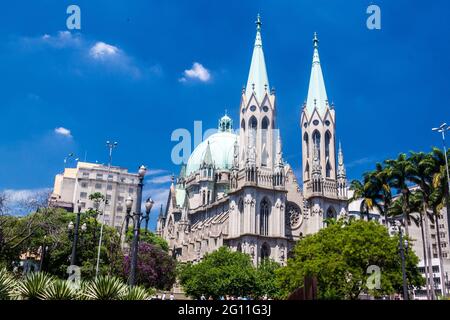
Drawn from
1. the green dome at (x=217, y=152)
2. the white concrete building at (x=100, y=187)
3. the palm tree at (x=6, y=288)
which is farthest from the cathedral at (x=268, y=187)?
the palm tree at (x=6, y=288)

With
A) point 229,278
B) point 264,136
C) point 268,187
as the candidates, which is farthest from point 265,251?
point 264,136

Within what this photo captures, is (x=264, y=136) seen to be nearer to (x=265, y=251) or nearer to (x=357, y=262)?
(x=265, y=251)

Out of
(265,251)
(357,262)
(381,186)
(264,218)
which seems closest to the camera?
(357,262)

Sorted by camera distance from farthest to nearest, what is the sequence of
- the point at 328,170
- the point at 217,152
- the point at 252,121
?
1. the point at 217,152
2. the point at 328,170
3. the point at 252,121

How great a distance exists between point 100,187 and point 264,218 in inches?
2222

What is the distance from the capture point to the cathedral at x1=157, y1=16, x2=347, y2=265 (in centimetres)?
6988

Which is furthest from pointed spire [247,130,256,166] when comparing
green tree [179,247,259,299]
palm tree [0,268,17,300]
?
palm tree [0,268,17,300]

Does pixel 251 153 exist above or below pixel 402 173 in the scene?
above

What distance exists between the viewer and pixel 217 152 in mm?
103562

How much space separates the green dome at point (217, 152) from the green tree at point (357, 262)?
62468mm

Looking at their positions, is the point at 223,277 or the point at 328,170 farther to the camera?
the point at 328,170

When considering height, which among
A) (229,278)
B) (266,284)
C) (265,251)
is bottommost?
(266,284)
